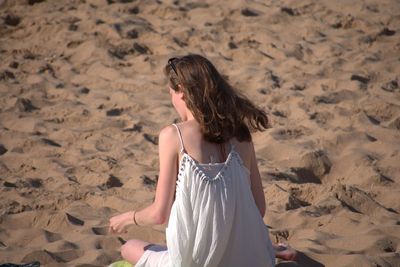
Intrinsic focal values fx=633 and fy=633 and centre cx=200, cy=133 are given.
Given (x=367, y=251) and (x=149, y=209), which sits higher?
(x=149, y=209)

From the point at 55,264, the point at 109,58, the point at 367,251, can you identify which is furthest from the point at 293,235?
the point at 109,58

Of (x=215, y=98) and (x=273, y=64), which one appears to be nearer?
(x=215, y=98)

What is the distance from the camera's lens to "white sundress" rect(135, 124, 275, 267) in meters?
2.82

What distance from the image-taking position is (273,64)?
643 centimetres

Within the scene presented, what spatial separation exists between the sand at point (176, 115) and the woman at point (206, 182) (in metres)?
0.65

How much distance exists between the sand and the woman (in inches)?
25.7

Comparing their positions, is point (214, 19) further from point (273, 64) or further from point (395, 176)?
point (395, 176)

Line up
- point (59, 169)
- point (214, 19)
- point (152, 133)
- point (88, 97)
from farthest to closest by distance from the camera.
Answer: point (214, 19), point (88, 97), point (152, 133), point (59, 169)

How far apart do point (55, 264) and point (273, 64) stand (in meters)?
3.62

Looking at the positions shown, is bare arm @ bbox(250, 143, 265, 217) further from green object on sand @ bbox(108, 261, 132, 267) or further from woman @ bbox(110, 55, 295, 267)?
green object on sand @ bbox(108, 261, 132, 267)

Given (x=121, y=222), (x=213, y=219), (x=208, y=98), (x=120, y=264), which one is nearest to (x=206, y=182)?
(x=213, y=219)

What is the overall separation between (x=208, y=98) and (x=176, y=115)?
2.75m

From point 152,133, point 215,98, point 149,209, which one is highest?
point 215,98

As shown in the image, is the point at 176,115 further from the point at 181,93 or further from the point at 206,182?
the point at 206,182
